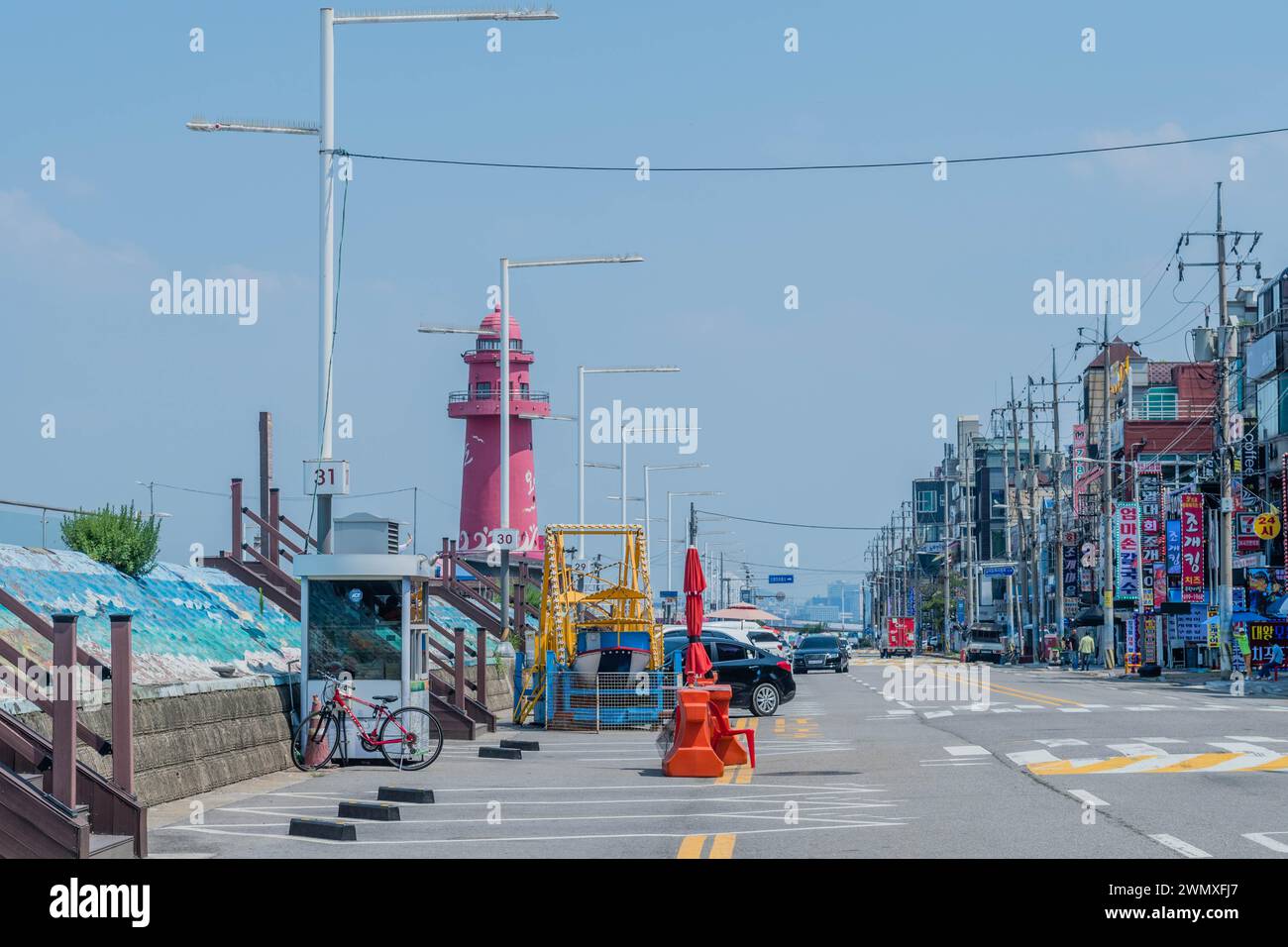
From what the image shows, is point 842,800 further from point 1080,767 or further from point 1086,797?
point 1080,767

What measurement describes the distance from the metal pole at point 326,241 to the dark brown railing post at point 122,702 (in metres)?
7.85

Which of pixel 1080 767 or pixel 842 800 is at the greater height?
pixel 842 800

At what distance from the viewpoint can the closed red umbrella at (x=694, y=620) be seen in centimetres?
2395

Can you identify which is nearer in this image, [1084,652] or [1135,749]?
[1135,749]

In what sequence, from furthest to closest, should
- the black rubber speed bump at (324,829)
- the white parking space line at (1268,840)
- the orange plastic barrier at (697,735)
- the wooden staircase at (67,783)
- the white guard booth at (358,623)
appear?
1. the white guard booth at (358,623)
2. the orange plastic barrier at (697,735)
3. the black rubber speed bump at (324,829)
4. the white parking space line at (1268,840)
5. the wooden staircase at (67,783)

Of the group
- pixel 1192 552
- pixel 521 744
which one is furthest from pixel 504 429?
pixel 1192 552

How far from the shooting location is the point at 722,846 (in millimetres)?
12508

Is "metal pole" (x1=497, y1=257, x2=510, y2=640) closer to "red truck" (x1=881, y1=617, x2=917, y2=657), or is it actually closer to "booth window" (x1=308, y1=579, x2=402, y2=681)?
"booth window" (x1=308, y1=579, x2=402, y2=681)

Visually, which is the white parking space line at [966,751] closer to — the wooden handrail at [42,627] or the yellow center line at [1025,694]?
the yellow center line at [1025,694]

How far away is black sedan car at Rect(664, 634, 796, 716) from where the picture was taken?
108 ft

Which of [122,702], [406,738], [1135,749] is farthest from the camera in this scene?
[1135,749]

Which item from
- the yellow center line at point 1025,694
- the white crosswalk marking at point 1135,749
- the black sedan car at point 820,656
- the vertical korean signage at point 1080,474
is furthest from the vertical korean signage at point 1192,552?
the white crosswalk marking at point 1135,749

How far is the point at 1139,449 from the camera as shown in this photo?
3548 inches

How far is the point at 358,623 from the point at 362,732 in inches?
53.4
